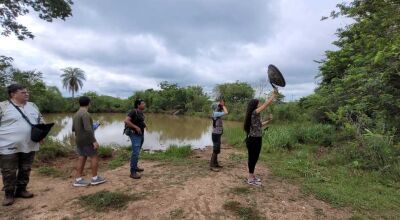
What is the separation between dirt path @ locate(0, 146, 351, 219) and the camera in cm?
397

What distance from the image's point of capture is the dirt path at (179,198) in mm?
3971

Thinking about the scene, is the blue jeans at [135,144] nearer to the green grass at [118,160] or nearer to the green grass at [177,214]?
the green grass at [118,160]

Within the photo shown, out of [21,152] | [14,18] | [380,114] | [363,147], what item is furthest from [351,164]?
[14,18]

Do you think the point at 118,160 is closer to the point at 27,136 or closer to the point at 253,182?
the point at 27,136

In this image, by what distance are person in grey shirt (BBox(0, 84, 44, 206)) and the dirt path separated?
221mm

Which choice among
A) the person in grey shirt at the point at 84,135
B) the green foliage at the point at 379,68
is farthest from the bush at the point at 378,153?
the person in grey shirt at the point at 84,135

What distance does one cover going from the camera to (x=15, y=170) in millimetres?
4359

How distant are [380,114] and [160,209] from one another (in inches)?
253

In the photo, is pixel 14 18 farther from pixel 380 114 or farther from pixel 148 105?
pixel 148 105

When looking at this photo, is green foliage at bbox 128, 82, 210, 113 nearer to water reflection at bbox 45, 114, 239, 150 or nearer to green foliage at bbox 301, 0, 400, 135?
water reflection at bbox 45, 114, 239, 150

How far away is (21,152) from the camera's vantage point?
4.39 meters

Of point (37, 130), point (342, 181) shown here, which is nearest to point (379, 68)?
point (342, 181)

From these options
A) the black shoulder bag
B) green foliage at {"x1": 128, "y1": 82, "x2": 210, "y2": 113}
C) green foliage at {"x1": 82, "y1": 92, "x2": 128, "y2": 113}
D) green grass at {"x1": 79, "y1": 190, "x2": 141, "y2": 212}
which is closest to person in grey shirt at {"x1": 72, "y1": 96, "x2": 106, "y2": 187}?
the black shoulder bag

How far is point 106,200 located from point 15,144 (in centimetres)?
148
